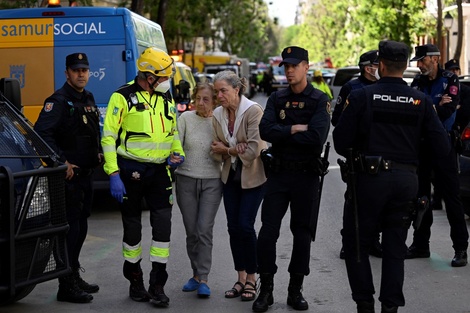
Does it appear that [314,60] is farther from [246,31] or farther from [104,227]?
[104,227]

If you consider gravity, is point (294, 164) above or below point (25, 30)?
below

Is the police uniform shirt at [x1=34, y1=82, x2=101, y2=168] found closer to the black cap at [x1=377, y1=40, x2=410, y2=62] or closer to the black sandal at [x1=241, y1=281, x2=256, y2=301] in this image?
the black sandal at [x1=241, y1=281, x2=256, y2=301]

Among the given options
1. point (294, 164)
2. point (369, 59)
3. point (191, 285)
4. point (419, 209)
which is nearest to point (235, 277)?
point (191, 285)

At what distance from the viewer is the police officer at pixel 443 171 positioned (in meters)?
9.20

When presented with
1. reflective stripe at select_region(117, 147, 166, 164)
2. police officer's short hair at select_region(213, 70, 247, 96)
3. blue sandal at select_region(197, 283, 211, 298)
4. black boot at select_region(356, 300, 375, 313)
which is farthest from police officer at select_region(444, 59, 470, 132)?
black boot at select_region(356, 300, 375, 313)

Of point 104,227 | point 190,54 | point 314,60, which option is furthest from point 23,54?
point 314,60

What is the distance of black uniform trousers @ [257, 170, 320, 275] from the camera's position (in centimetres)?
743

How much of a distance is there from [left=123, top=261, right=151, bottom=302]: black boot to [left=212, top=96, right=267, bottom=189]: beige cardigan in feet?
3.17

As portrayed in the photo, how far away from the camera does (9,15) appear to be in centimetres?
1279

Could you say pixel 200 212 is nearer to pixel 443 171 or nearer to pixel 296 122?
pixel 296 122

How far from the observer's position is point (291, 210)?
7520 millimetres

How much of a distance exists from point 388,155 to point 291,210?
4.07ft

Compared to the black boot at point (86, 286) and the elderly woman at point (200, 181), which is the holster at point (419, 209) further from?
the black boot at point (86, 286)

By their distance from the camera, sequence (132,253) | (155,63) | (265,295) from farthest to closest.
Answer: (132,253)
(155,63)
(265,295)
